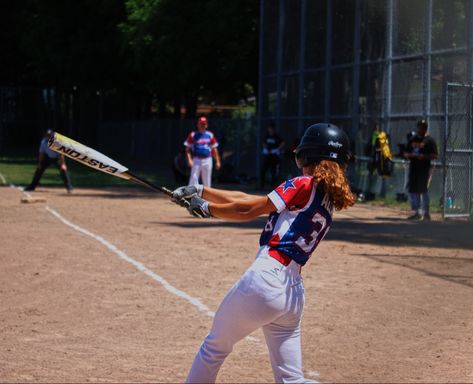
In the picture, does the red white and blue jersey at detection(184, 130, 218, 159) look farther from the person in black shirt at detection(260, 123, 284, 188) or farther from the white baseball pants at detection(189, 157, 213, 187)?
the person in black shirt at detection(260, 123, 284, 188)

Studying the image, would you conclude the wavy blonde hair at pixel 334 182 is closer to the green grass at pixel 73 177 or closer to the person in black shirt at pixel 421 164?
the person in black shirt at pixel 421 164

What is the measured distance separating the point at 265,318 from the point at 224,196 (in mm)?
800

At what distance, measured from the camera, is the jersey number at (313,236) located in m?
5.78

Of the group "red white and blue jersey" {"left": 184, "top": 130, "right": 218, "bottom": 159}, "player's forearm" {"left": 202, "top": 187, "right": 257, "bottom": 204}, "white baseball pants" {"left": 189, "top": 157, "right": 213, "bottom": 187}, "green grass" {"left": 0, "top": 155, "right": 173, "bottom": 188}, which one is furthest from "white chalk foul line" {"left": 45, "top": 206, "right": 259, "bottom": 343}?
"green grass" {"left": 0, "top": 155, "right": 173, "bottom": 188}

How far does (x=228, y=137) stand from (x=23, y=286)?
29409 millimetres

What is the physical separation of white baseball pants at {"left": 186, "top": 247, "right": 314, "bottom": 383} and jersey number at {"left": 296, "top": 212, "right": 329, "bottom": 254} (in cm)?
11

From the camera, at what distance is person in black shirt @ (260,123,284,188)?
3182 centimetres

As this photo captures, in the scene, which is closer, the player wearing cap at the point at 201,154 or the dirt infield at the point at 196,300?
the dirt infield at the point at 196,300

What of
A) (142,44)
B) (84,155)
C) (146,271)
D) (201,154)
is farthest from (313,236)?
(142,44)

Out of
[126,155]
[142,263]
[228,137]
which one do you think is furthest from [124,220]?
[126,155]

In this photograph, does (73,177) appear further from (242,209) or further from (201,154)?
(242,209)

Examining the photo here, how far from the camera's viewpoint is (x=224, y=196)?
6.00 metres

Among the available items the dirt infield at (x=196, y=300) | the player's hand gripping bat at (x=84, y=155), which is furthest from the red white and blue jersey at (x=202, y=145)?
the player's hand gripping bat at (x=84, y=155)

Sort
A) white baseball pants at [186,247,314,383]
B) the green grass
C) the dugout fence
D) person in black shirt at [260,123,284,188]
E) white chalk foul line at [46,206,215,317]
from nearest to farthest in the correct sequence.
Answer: white baseball pants at [186,247,314,383] → white chalk foul line at [46,206,215,317] → the dugout fence → person in black shirt at [260,123,284,188] → the green grass
